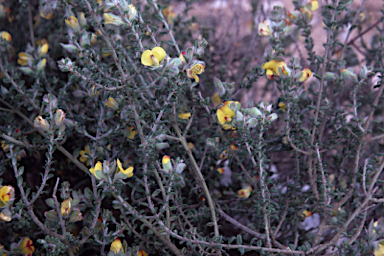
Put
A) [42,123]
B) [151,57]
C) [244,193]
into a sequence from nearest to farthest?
[151,57], [42,123], [244,193]

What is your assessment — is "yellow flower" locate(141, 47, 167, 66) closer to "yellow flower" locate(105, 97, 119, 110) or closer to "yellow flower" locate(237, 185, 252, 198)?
"yellow flower" locate(105, 97, 119, 110)

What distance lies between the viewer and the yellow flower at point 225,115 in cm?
92

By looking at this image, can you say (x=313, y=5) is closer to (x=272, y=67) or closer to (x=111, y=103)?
(x=272, y=67)

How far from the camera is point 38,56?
4.05 feet

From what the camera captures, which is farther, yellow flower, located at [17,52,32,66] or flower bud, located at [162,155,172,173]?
yellow flower, located at [17,52,32,66]

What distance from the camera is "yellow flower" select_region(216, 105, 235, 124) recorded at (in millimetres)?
919

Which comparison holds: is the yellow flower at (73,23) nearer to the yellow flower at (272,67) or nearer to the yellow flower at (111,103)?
the yellow flower at (111,103)

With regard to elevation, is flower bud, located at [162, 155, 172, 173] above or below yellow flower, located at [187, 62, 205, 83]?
below

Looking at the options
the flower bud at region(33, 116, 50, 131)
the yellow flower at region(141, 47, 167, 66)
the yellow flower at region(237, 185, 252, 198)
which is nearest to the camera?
the yellow flower at region(141, 47, 167, 66)

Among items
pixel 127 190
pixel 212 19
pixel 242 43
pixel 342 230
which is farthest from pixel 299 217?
pixel 212 19

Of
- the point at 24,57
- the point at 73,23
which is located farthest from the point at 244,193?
the point at 24,57

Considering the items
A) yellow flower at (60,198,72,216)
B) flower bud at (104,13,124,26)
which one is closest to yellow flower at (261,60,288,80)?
flower bud at (104,13,124,26)

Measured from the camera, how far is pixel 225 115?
3.05 feet

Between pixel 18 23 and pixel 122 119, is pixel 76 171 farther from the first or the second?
pixel 18 23
